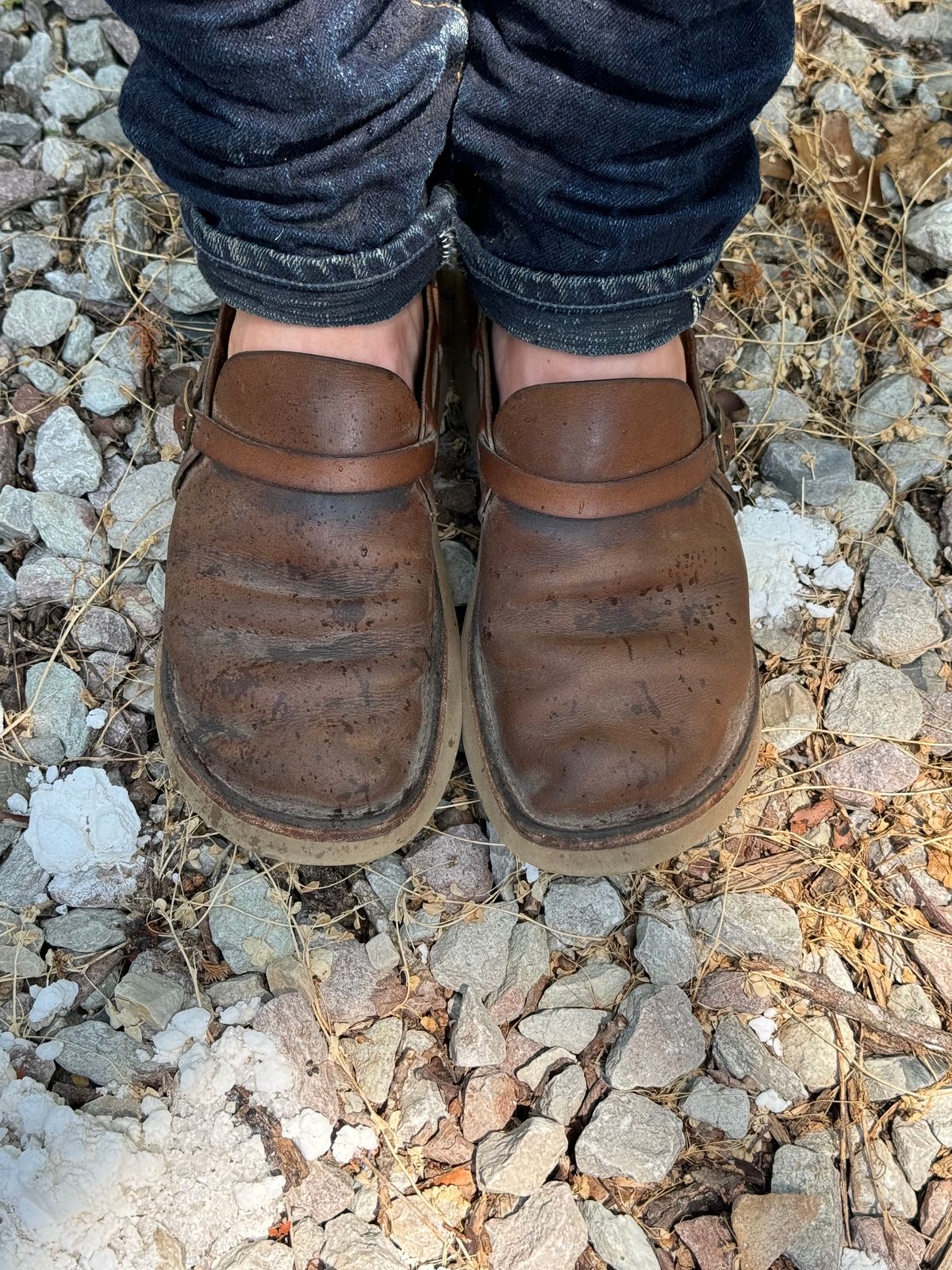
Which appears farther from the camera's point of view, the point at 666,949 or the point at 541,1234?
the point at 666,949

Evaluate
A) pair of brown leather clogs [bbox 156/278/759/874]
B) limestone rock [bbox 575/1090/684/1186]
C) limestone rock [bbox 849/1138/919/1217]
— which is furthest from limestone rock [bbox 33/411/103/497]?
limestone rock [bbox 849/1138/919/1217]

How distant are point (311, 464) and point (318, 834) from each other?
0.42 metres

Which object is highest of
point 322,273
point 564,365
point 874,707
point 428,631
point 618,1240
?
point 322,273

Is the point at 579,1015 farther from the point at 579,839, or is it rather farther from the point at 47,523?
the point at 47,523

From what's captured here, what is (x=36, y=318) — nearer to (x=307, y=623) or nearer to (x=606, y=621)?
(x=307, y=623)

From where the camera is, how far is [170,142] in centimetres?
100

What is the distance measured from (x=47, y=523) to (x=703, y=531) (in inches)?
35.9

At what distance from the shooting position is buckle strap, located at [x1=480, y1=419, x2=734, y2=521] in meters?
1.19

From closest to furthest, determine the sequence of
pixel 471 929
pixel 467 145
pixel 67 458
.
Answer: pixel 467 145 < pixel 471 929 < pixel 67 458

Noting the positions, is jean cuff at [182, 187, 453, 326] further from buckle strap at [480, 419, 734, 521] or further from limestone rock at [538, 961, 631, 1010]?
limestone rock at [538, 961, 631, 1010]

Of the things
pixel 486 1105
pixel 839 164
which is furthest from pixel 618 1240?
pixel 839 164

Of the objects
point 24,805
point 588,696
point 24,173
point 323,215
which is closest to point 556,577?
point 588,696

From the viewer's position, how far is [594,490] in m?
1.18

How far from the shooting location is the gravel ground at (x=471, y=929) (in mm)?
1092
